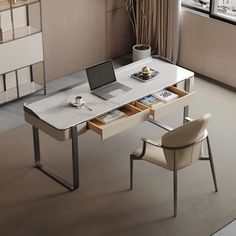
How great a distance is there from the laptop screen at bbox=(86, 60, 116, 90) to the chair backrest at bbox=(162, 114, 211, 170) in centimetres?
99

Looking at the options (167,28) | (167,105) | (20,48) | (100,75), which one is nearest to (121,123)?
(167,105)

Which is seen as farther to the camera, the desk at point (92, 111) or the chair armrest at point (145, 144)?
→ the desk at point (92, 111)

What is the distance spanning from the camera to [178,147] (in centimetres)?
491

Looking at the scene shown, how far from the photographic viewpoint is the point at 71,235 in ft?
16.1

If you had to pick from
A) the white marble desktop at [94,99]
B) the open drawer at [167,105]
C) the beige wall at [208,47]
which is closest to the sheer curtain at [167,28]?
the beige wall at [208,47]

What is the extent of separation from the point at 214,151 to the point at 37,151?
163cm

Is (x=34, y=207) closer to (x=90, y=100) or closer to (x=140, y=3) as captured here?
(x=90, y=100)

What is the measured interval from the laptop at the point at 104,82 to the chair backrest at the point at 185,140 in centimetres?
84

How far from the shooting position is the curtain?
7391mm

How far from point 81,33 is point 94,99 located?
2067 millimetres

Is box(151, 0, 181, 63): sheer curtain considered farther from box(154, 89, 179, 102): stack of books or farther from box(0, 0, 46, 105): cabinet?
box(154, 89, 179, 102): stack of books

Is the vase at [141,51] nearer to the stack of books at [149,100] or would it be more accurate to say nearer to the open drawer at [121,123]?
the stack of books at [149,100]

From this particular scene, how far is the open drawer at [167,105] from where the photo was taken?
5.43 meters

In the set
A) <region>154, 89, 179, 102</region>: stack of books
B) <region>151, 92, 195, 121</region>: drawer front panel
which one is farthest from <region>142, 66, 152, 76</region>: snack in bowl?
<region>151, 92, 195, 121</region>: drawer front panel
